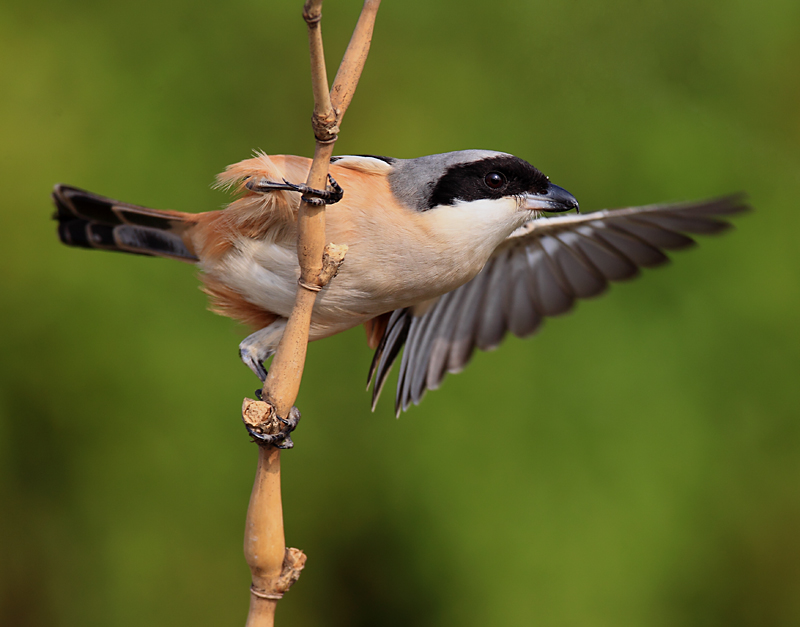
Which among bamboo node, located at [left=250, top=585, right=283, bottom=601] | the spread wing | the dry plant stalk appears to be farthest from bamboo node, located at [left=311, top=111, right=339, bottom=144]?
the spread wing

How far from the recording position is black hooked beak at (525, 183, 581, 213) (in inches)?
54.7

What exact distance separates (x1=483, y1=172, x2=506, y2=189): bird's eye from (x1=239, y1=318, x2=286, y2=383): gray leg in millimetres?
521

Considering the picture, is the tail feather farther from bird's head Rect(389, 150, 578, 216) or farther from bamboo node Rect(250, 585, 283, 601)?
bamboo node Rect(250, 585, 283, 601)

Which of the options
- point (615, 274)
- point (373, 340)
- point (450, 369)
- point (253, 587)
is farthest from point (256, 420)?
point (615, 274)

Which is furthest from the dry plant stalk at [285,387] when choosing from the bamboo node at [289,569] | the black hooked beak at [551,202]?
the black hooked beak at [551,202]

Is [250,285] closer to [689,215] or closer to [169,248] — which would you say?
[169,248]

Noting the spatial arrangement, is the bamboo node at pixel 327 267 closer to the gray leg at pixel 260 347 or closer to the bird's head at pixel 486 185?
the bird's head at pixel 486 185

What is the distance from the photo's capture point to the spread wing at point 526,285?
1.86 m

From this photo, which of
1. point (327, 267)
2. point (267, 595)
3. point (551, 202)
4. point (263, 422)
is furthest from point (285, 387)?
point (551, 202)

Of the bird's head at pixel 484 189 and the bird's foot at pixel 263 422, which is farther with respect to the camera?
the bird's head at pixel 484 189

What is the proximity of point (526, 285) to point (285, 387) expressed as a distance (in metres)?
1.18

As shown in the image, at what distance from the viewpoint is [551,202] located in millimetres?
1390

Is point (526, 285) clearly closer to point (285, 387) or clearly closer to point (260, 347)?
point (260, 347)

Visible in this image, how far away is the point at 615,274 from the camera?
76.2 inches
